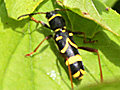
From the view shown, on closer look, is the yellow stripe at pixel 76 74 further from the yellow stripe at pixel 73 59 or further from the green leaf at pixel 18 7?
the green leaf at pixel 18 7

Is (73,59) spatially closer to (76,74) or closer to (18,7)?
(76,74)

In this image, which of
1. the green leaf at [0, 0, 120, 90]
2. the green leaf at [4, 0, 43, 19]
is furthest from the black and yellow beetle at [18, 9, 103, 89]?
the green leaf at [4, 0, 43, 19]

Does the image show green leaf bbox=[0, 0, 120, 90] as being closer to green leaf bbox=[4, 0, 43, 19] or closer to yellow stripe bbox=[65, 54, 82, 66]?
green leaf bbox=[4, 0, 43, 19]

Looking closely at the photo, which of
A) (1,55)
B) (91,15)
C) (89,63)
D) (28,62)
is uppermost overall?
(91,15)

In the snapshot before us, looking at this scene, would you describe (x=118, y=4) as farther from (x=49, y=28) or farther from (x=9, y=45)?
(x=9, y=45)

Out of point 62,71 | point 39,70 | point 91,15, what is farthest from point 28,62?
point 91,15

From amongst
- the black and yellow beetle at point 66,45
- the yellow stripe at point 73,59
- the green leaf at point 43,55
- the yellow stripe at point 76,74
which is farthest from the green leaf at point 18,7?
the yellow stripe at point 76,74

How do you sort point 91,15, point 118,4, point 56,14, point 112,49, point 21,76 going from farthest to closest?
point 118,4, point 56,14, point 112,49, point 21,76, point 91,15

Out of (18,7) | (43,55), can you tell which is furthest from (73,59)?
(18,7)
